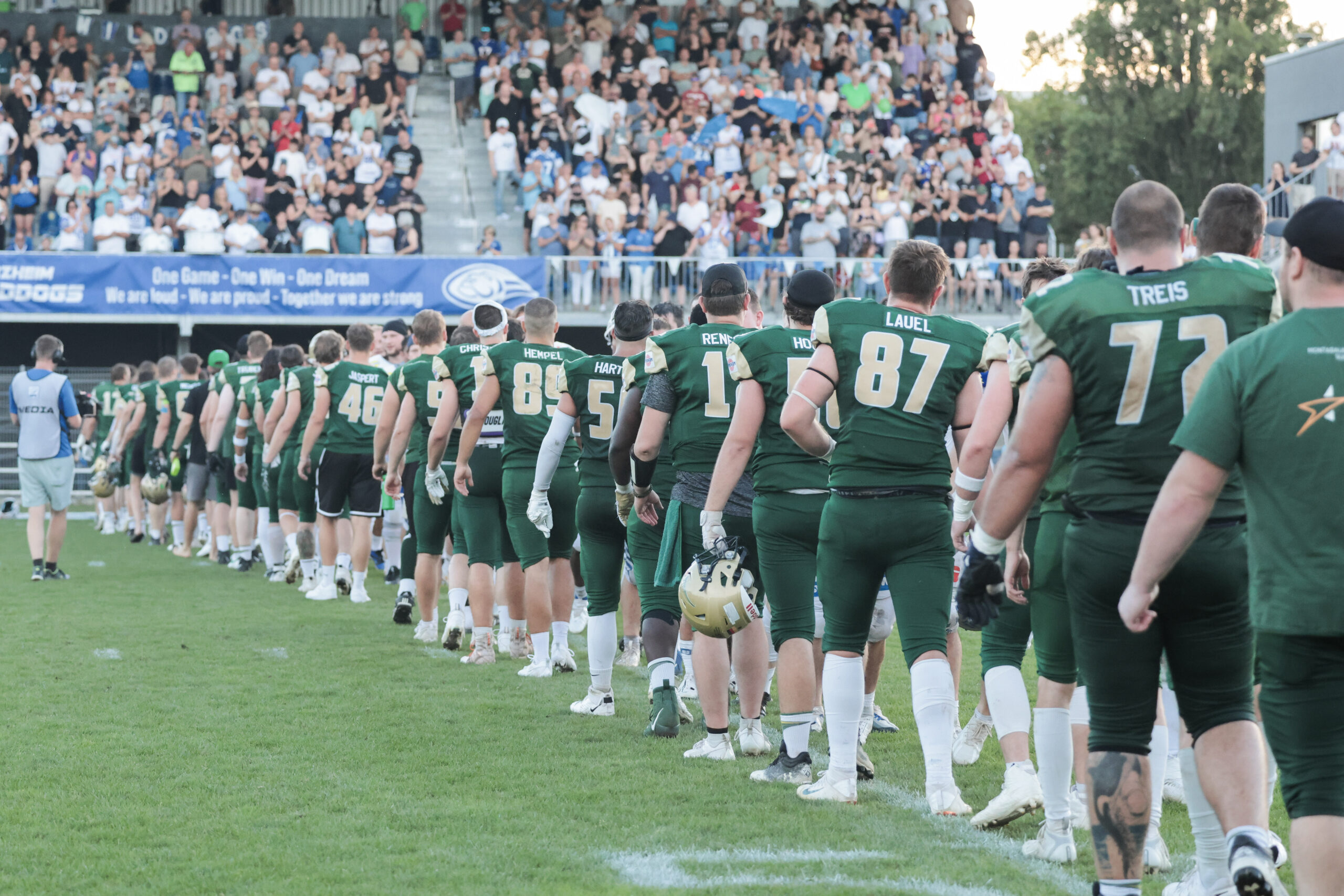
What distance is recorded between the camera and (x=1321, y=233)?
3275 millimetres

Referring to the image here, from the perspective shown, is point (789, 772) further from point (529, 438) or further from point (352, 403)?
point (352, 403)

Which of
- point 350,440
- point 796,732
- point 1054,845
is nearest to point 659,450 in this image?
point 796,732

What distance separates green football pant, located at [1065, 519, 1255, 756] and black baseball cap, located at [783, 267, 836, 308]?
8.20 feet

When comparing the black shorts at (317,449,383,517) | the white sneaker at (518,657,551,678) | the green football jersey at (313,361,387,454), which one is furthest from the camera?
the black shorts at (317,449,383,517)

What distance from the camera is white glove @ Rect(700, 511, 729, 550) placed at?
600 cm

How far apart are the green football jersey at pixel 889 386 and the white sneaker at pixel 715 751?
62.8 inches

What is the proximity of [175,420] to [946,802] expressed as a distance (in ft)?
44.4

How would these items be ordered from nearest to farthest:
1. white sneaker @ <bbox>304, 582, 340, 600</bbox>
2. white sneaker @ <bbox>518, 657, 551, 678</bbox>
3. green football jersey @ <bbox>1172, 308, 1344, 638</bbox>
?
green football jersey @ <bbox>1172, 308, 1344, 638</bbox> → white sneaker @ <bbox>518, 657, 551, 678</bbox> → white sneaker @ <bbox>304, 582, 340, 600</bbox>

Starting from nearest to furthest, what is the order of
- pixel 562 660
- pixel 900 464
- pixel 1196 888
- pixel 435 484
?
pixel 1196 888 < pixel 900 464 < pixel 562 660 < pixel 435 484

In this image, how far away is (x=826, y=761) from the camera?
252 inches

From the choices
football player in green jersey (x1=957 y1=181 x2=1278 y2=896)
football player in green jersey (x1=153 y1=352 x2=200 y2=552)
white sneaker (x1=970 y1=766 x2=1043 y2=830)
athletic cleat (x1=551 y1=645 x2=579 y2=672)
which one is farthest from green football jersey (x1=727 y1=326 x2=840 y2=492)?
football player in green jersey (x1=153 y1=352 x2=200 y2=552)

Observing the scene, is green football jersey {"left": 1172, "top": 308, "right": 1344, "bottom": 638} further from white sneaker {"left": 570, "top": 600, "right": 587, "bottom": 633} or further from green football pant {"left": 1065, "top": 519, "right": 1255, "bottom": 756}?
white sneaker {"left": 570, "top": 600, "right": 587, "bottom": 633}

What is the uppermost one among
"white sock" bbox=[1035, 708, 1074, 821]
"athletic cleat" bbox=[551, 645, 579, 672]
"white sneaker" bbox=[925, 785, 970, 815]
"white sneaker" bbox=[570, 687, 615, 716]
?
"white sock" bbox=[1035, 708, 1074, 821]

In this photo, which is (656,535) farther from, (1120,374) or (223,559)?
(223,559)
